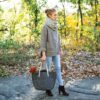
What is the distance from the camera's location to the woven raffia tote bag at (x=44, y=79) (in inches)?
308

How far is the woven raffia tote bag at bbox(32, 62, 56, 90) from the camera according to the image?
308 inches

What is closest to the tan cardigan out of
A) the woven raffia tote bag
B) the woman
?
the woman

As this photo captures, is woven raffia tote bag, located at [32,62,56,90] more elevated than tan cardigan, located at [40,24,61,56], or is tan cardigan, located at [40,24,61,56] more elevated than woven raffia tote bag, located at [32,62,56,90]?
tan cardigan, located at [40,24,61,56]

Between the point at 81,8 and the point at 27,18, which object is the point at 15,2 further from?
the point at 81,8

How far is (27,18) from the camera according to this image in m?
34.1

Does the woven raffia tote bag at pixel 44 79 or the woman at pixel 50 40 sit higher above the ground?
the woman at pixel 50 40

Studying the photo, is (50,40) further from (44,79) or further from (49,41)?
(44,79)

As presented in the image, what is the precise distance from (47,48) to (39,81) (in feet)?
2.57

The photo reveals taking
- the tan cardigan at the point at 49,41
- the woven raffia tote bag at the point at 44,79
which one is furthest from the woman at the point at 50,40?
the woven raffia tote bag at the point at 44,79

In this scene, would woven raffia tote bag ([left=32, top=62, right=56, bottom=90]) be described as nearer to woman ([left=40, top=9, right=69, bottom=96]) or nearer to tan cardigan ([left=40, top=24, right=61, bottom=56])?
woman ([left=40, top=9, right=69, bottom=96])

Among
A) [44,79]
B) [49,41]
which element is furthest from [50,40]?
[44,79]

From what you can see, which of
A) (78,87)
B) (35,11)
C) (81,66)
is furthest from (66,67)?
(35,11)

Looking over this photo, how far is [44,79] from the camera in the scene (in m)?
7.84

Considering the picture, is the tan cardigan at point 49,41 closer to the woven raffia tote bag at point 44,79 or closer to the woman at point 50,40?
the woman at point 50,40
